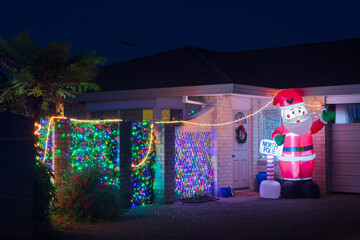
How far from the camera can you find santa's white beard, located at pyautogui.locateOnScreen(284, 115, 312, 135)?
13383mm

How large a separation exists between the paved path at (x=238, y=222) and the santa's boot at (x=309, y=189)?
0.54 m

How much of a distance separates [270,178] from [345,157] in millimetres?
2548

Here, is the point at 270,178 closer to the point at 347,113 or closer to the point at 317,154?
the point at 317,154

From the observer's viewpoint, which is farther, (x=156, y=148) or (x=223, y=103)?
(x=223, y=103)

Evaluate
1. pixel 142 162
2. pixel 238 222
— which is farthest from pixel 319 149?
pixel 238 222

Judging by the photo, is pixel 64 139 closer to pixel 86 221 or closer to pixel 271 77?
pixel 86 221

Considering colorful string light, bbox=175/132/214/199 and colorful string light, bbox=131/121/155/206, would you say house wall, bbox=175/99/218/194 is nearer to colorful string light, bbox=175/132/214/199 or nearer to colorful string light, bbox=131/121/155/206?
colorful string light, bbox=175/132/214/199

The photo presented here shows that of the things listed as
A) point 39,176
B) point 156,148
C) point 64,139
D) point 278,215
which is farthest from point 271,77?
point 39,176

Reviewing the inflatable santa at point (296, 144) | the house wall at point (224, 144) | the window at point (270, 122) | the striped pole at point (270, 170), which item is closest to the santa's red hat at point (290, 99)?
the inflatable santa at point (296, 144)

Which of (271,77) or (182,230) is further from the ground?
(271,77)

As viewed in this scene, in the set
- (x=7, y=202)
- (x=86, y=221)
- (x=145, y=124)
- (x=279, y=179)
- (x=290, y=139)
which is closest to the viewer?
(x=7, y=202)

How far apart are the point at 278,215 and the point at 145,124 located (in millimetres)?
3760

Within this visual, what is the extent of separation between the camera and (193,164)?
44.1ft

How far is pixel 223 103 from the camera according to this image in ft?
47.0
